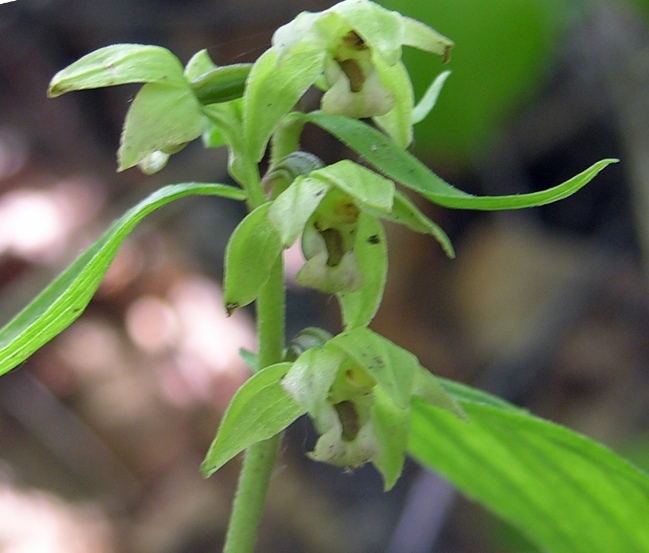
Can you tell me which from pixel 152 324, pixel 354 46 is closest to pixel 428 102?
pixel 354 46

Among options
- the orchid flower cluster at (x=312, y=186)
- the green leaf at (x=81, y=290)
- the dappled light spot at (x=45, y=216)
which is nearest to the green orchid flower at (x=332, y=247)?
the orchid flower cluster at (x=312, y=186)

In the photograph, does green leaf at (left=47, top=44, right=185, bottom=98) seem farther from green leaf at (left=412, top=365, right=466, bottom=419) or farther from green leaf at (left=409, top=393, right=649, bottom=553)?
green leaf at (left=409, top=393, right=649, bottom=553)

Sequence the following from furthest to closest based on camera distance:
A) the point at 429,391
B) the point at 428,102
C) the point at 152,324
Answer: the point at 152,324
the point at 428,102
the point at 429,391

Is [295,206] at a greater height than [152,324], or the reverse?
[295,206]

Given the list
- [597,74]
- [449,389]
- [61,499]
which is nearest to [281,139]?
[449,389]

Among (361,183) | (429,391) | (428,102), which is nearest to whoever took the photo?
(361,183)

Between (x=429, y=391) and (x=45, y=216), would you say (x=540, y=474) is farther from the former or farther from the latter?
(x=45, y=216)

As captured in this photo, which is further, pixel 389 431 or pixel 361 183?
pixel 389 431
